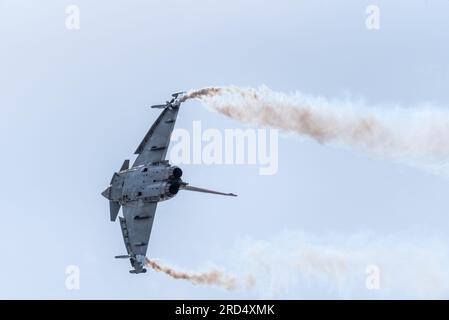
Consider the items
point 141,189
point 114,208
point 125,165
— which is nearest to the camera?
point 141,189

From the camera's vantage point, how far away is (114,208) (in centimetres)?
14475

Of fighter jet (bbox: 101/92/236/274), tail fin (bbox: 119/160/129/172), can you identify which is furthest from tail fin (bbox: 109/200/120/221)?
tail fin (bbox: 119/160/129/172)

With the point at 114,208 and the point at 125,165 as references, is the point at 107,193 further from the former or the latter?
the point at 125,165

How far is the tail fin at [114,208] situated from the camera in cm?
14462

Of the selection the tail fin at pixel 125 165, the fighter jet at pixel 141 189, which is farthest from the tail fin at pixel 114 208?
the tail fin at pixel 125 165

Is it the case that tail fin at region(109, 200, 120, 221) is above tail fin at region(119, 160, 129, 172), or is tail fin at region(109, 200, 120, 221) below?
below

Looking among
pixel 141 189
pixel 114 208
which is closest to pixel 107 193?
pixel 114 208

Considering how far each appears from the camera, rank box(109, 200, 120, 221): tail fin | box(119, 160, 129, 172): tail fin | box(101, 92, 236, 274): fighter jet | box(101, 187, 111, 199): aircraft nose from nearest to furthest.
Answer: box(101, 92, 236, 274): fighter jet < box(119, 160, 129, 172): tail fin < box(101, 187, 111, 199): aircraft nose < box(109, 200, 120, 221): tail fin

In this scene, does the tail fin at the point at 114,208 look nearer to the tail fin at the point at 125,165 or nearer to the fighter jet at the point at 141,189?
the fighter jet at the point at 141,189

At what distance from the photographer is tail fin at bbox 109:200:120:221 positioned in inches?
5694

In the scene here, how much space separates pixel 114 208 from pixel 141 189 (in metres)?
4.73

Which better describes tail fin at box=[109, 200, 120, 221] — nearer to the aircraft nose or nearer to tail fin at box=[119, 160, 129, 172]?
the aircraft nose

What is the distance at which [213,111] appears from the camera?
5551 inches
